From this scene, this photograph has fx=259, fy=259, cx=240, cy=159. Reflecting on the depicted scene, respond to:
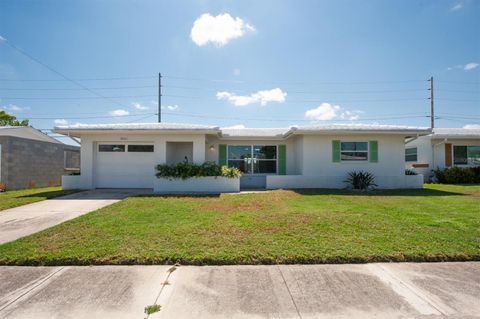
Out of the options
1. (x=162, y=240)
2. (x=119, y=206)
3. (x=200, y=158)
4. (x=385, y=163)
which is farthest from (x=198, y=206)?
(x=385, y=163)

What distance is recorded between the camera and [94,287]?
309 cm

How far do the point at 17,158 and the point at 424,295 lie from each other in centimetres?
1749

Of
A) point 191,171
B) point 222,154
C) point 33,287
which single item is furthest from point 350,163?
point 33,287

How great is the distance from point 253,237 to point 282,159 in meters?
10.7

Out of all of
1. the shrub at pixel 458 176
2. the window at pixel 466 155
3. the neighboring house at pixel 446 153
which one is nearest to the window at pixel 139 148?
the neighboring house at pixel 446 153

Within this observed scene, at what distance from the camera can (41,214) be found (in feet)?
22.9

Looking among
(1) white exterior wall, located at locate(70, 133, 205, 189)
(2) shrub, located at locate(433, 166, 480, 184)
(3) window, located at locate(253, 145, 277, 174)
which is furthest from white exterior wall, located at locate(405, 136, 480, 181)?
(1) white exterior wall, located at locate(70, 133, 205, 189)

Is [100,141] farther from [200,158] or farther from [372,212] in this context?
[372,212]

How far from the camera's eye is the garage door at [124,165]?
13.0 metres

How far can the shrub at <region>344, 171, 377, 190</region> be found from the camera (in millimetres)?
12281

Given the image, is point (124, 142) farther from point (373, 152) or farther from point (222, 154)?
point (373, 152)

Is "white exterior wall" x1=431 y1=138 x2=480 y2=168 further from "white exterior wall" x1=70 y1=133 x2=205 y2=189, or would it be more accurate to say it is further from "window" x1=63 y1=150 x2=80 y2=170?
"window" x1=63 y1=150 x2=80 y2=170

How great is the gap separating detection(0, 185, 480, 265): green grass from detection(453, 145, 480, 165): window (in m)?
12.6

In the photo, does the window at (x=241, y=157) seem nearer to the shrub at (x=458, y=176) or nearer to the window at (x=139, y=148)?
the window at (x=139, y=148)
